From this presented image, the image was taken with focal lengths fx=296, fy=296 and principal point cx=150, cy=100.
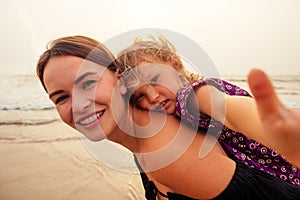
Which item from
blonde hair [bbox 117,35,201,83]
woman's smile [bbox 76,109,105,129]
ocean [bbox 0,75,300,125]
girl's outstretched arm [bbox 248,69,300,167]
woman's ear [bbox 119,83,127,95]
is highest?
girl's outstretched arm [bbox 248,69,300,167]

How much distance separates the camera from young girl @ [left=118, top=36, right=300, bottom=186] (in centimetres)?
55

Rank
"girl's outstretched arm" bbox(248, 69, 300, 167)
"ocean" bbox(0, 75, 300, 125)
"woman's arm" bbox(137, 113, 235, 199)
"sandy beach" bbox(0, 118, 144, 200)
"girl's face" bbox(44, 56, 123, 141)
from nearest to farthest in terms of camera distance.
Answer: "girl's outstretched arm" bbox(248, 69, 300, 167), "woman's arm" bbox(137, 113, 235, 199), "girl's face" bbox(44, 56, 123, 141), "sandy beach" bbox(0, 118, 144, 200), "ocean" bbox(0, 75, 300, 125)

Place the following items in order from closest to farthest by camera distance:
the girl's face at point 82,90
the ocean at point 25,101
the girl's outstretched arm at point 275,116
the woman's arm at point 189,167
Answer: the girl's outstretched arm at point 275,116 → the woman's arm at point 189,167 → the girl's face at point 82,90 → the ocean at point 25,101

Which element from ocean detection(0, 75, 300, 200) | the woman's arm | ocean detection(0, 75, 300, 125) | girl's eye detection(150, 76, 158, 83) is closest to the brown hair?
girl's eye detection(150, 76, 158, 83)

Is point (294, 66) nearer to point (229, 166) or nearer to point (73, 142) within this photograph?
point (73, 142)

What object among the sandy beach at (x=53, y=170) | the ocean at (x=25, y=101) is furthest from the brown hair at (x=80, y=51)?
the ocean at (x=25, y=101)

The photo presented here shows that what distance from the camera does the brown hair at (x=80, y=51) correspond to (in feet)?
2.15

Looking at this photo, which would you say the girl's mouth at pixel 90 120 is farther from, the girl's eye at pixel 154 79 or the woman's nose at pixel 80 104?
the girl's eye at pixel 154 79

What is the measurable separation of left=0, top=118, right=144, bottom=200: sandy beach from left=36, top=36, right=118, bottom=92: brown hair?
1.17m

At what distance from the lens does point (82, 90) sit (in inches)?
25.6

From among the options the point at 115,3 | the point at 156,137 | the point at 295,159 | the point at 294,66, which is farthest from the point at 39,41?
the point at 294,66

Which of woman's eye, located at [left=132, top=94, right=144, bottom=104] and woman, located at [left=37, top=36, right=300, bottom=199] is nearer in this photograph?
woman, located at [left=37, top=36, right=300, bottom=199]

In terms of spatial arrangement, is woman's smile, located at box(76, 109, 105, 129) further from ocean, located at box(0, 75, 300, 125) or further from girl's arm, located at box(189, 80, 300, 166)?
ocean, located at box(0, 75, 300, 125)

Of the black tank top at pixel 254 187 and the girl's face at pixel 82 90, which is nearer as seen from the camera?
the black tank top at pixel 254 187
